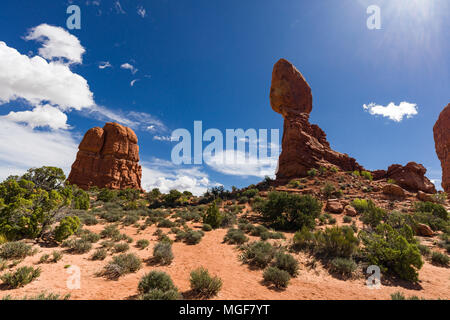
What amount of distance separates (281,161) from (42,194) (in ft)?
104

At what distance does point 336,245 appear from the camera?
815cm

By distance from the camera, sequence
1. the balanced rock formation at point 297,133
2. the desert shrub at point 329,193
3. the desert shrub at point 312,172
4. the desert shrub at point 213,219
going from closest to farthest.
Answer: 1. the desert shrub at point 213,219
2. the desert shrub at point 329,193
3. the desert shrub at point 312,172
4. the balanced rock formation at point 297,133

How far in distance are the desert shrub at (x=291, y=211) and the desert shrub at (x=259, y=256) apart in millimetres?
5574

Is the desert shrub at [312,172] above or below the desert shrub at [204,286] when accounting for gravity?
above

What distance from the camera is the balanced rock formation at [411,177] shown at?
2556 cm

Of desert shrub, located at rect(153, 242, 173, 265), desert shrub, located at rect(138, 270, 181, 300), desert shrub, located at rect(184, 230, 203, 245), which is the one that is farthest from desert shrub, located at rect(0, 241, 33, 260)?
desert shrub, located at rect(184, 230, 203, 245)

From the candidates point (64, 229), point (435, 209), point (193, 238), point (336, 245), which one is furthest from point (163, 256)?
point (435, 209)

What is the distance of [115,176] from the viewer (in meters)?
39.9

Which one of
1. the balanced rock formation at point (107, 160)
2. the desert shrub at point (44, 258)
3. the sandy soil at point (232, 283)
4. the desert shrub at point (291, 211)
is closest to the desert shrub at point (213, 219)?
the desert shrub at point (291, 211)

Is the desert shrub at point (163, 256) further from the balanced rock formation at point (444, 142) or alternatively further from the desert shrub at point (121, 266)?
the balanced rock formation at point (444, 142)

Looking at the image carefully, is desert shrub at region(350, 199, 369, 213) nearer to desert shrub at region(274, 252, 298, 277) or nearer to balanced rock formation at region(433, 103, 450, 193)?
desert shrub at region(274, 252, 298, 277)

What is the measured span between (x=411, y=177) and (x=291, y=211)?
25231 mm
